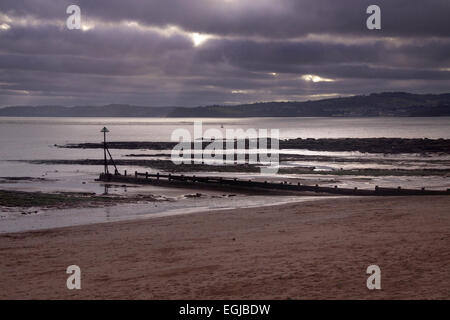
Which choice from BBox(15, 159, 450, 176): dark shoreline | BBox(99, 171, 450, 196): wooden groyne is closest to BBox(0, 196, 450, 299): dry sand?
BBox(99, 171, 450, 196): wooden groyne

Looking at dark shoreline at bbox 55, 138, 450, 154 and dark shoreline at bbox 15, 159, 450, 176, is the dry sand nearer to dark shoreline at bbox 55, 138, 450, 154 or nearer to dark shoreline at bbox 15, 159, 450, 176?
dark shoreline at bbox 15, 159, 450, 176

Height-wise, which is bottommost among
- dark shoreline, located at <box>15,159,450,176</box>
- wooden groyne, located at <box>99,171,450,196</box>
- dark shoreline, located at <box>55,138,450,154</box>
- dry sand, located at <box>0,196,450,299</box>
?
dry sand, located at <box>0,196,450,299</box>

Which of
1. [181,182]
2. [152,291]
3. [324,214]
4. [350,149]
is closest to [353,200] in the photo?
[324,214]

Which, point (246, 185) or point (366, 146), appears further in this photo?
point (366, 146)

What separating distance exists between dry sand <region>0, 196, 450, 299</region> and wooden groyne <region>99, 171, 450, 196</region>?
26.0 ft

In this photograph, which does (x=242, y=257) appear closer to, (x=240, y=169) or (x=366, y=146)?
(x=240, y=169)

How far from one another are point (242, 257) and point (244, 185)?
23.6 meters

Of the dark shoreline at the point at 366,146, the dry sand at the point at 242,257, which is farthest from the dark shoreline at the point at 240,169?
the dark shoreline at the point at 366,146

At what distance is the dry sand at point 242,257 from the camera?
10.8m

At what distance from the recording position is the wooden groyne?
30.1m

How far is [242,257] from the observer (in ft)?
45.3

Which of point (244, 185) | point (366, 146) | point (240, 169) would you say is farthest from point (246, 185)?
point (366, 146)
